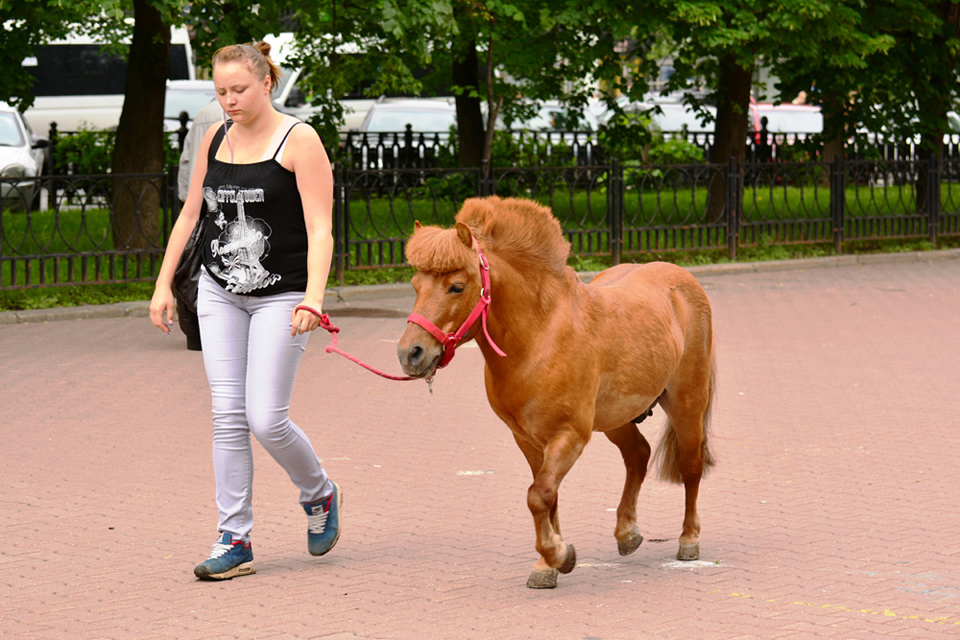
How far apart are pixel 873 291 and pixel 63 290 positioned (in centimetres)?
952

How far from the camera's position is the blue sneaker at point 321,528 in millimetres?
5531

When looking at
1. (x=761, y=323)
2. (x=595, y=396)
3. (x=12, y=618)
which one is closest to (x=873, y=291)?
(x=761, y=323)

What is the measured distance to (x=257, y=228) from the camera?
5.23 meters

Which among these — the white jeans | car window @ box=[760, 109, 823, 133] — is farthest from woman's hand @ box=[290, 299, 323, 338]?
car window @ box=[760, 109, 823, 133]

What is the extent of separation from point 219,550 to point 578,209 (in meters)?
13.6

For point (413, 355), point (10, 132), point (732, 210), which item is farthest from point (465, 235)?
point (10, 132)

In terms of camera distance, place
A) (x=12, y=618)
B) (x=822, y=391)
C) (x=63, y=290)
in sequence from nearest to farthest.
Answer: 1. (x=12, y=618)
2. (x=822, y=391)
3. (x=63, y=290)

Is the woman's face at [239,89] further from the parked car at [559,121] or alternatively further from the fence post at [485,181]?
the parked car at [559,121]

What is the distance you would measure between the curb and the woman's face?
9.27 meters

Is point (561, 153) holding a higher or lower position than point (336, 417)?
higher

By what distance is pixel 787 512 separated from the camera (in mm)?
6355

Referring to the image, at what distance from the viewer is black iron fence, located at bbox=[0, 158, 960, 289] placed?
15.3 m

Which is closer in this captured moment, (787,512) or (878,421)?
(787,512)

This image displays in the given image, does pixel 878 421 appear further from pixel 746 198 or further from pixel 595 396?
pixel 746 198
